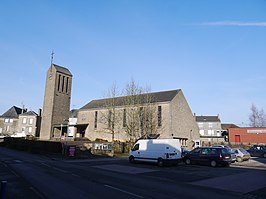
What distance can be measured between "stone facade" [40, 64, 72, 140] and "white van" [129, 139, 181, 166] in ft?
118

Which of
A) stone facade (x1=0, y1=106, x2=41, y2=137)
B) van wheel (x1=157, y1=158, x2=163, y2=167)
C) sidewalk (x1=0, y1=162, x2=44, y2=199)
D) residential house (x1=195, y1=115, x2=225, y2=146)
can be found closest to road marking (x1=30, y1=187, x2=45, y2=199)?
sidewalk (x1=0, y1=162, x2=44, y2=199)

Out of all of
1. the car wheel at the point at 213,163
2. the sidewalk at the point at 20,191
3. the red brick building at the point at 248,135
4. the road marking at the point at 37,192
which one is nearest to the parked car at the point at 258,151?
the car wheel at the point at 213,163

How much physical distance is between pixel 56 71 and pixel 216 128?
59.3 m

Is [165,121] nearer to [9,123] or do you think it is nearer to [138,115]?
[138,115]

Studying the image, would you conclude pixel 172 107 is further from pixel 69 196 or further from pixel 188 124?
pixel 69 196

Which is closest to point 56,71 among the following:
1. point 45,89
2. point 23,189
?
point 45,89

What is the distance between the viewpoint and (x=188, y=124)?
4812 cm

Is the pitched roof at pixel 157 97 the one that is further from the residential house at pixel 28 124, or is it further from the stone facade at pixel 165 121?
the residential house at pixel 28 124

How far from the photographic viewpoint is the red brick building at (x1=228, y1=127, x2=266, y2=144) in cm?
5250

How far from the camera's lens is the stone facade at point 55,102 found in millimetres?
54781

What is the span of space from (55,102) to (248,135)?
43402 millimetres

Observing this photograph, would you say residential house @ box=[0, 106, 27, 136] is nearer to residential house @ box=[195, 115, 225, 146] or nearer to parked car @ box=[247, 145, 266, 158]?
residential house @ box=[195, 115, 225, 146]

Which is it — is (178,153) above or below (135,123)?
below

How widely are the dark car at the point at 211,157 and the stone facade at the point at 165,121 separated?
18.3 metres
